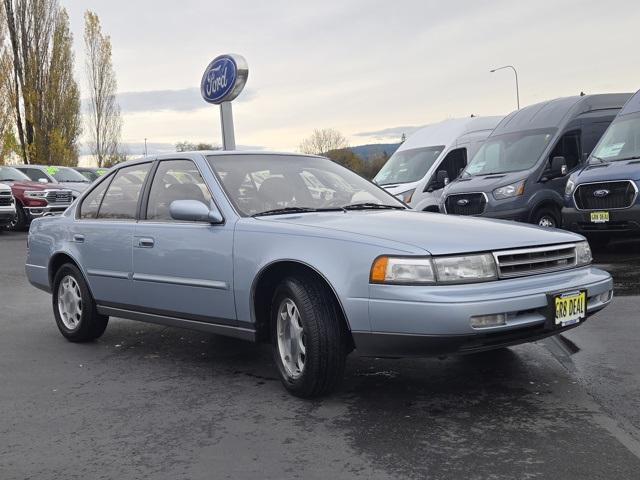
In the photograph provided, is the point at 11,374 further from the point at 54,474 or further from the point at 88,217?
the point at 54,474

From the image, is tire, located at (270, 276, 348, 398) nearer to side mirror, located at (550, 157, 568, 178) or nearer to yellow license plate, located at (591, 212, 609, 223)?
yellow license plate, located at (591, 212, 609, 223)

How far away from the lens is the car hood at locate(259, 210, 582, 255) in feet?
13.1

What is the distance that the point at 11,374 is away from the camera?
5234mm

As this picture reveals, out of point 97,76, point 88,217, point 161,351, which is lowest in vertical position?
point 161,351

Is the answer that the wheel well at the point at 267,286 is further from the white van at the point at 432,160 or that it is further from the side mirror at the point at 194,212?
the white van at the point at 432,160

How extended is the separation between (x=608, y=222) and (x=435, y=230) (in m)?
7.12

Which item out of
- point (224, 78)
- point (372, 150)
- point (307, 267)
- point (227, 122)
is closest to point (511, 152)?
point (227, 122)

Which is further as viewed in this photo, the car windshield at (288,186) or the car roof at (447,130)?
the car roof at (447,130)

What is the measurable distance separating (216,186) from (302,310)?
127 cm

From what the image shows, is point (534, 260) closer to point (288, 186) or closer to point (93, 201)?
point (288, 186)

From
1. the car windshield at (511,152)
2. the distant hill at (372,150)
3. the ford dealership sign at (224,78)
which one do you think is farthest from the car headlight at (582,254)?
the distant hill at (372,150)

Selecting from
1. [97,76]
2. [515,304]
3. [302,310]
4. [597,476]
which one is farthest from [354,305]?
[97,76]

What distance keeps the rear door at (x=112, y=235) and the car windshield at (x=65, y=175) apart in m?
15.8

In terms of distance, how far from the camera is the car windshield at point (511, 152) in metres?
12.3
